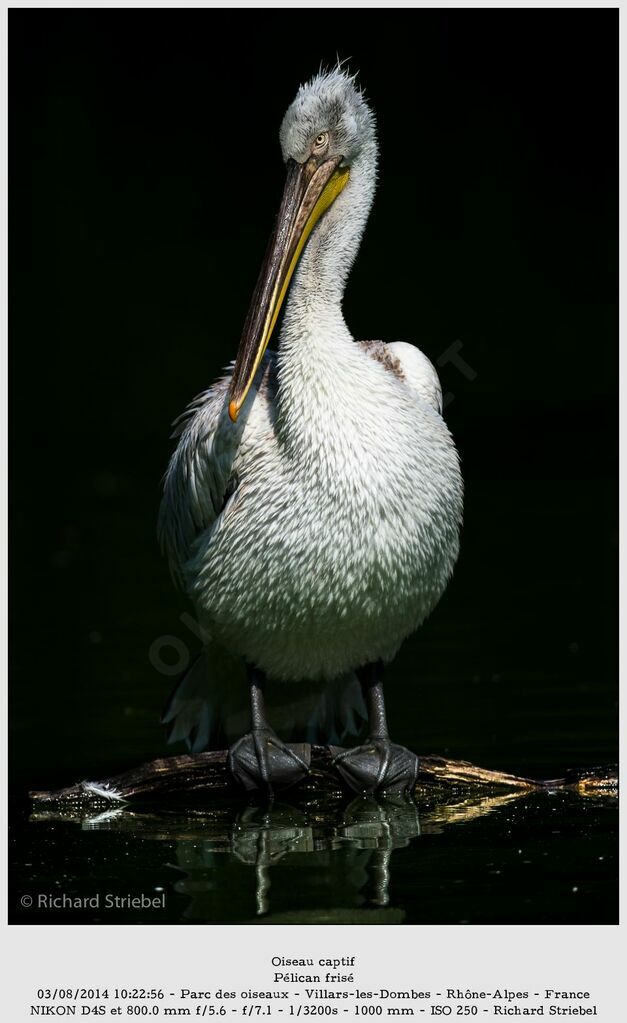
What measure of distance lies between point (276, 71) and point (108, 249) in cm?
327

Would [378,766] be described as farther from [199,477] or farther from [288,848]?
[199,477]

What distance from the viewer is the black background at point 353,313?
632 centimetres

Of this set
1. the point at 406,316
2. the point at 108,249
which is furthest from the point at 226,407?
the point at 108,249

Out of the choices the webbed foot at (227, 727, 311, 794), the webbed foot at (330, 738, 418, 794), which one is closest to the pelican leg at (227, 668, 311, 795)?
the webbed foot at (227, 727, 311, 794)

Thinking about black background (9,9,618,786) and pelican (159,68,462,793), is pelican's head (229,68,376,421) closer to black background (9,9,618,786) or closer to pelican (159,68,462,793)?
pelican (159,68,462,793)

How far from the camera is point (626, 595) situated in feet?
16.0

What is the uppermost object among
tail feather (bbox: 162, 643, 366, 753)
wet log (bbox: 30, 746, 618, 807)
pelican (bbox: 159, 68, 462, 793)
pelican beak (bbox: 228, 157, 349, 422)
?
pelican beak (bbox: 228, 157, 349, 422)

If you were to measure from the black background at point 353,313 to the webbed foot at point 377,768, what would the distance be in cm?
33

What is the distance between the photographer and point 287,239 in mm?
5027

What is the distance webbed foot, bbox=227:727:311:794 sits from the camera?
505 cm

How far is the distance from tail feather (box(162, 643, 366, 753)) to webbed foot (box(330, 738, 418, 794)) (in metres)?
0.42

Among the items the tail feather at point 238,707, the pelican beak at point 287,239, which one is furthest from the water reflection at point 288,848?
the pelican beak at point 287,239

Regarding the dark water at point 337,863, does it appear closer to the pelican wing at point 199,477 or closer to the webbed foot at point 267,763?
the webbed foot at point 267,763
